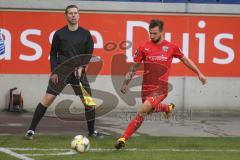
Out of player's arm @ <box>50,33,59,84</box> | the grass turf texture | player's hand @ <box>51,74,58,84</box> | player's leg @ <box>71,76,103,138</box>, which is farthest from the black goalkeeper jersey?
the grass turf texture

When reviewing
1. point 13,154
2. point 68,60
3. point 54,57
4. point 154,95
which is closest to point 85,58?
point 68,60

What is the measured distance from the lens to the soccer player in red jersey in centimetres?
901

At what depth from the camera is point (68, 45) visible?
9883 millimetres

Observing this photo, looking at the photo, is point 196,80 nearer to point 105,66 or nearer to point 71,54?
point 105,66

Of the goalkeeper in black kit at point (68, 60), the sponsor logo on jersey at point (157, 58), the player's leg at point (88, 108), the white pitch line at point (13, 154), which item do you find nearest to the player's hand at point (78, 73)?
the goalkeeper in black kit at point (68, 60)

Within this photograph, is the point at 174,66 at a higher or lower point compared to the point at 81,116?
higher

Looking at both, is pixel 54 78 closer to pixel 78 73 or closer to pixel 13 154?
pixel 78 73

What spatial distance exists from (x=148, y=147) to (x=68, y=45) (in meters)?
2.04

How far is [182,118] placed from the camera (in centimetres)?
1342

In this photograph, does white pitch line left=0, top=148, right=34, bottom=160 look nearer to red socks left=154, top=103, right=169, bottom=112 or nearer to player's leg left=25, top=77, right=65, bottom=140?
player's leg left=25, top=77, right=65, bottom=140

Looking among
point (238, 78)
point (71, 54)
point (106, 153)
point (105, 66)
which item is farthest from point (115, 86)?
point (106, 153)

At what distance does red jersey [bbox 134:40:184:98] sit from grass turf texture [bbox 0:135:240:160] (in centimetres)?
92

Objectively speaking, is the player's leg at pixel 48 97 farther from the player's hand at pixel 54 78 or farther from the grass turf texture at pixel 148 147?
the grass turf texture at pixel 148 147

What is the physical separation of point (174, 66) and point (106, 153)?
5614mm
